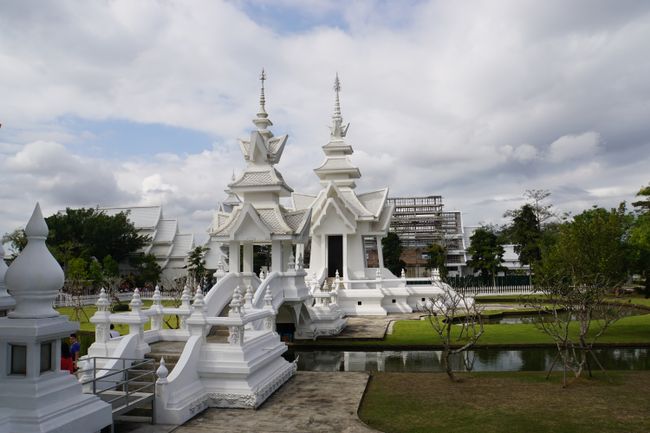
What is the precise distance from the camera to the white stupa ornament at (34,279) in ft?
20.4

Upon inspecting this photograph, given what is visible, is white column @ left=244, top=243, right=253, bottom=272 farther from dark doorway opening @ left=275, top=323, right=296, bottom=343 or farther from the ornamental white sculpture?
the ornamental white sculpture

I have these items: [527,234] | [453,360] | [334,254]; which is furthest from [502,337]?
[527,234]

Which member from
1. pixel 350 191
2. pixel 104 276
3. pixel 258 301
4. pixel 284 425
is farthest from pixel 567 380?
pixel 104 276

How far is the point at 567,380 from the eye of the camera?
1214 centimetres

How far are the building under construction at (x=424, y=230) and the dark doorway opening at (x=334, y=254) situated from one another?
3568 centimetres

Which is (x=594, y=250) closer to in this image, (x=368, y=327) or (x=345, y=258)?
(x=368, y=327)

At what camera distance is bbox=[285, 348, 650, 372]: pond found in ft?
50.9

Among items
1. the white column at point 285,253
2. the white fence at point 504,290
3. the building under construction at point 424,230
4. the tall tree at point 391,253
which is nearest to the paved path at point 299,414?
the white column at point 285,253

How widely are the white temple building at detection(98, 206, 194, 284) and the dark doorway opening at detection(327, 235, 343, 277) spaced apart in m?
26.1

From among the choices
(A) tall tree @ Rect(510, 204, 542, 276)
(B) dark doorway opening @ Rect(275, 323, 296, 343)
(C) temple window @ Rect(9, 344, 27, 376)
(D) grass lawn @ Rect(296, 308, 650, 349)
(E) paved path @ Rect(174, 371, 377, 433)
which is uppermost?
(A) tall tree @ Rect(510, 204, 542, 276)

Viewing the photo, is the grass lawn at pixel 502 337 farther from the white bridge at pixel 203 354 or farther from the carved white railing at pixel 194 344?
the carved white railing at pixel 194 344

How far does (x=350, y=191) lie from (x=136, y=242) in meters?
28.0

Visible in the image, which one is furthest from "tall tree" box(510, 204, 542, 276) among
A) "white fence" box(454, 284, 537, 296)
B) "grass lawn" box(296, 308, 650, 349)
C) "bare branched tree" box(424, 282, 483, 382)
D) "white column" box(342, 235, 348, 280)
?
"grass lawn" box(296, 308, 650, 349)

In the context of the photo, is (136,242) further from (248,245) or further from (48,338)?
(48,338)
